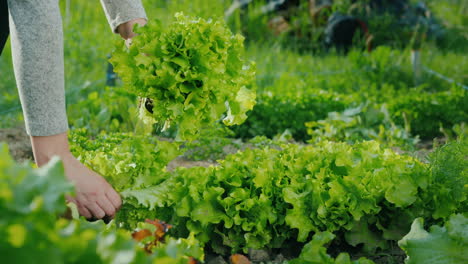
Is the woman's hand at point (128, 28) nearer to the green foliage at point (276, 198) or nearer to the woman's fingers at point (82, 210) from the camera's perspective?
the green foliage at point (276, 198)

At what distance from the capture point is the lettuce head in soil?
2.61m

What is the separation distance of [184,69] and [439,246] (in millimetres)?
1469

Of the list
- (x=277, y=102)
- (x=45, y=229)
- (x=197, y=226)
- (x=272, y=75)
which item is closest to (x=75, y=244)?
(x=45, y=229)

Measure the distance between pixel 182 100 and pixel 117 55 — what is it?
393 mm

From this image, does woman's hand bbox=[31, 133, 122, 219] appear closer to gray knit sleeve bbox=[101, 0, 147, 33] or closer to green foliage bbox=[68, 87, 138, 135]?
gray knit sleeve bbox=[101, 0, 147, 33]

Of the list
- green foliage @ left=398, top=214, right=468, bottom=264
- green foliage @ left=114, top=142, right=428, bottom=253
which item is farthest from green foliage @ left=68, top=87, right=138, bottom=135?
green foliage @ left=398, top=214, right=468, bottom=264

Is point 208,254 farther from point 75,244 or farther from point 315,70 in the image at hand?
point 315,70

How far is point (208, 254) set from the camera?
312cm

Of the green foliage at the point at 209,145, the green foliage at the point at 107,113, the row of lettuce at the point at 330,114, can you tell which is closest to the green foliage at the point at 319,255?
the green foliage at the point at 209,145

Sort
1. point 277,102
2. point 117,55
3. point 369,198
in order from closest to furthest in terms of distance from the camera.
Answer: point 117,55
point 369,198
point 277,102

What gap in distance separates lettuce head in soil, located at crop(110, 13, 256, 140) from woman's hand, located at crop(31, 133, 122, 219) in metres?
0.51

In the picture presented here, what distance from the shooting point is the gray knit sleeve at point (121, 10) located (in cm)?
267

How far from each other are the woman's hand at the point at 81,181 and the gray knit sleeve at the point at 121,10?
0.77 m

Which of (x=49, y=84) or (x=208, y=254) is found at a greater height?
(x=49, y=84)
